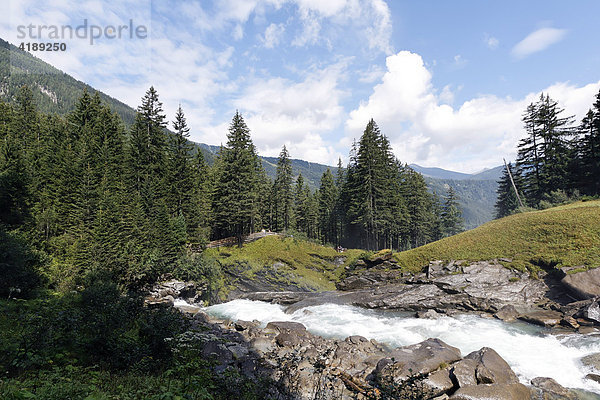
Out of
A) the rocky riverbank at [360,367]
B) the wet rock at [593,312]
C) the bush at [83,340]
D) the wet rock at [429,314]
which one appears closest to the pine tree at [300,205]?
the wet rock at [429,314]

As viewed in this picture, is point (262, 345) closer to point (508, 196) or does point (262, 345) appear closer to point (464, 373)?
point (464, 373)

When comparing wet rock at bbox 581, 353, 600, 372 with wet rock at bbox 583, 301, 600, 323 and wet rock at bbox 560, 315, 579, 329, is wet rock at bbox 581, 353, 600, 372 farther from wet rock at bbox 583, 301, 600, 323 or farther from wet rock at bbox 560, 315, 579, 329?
wet rock at bbox 583, 301, 600, 323

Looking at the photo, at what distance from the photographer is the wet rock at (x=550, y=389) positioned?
1082 centimetres

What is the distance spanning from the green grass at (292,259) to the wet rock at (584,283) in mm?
21006

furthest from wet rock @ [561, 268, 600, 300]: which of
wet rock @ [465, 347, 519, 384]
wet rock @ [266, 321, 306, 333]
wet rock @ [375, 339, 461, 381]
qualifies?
wet rock @ [266, 321, 306, 333]

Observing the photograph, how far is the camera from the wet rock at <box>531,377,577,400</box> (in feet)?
35.5

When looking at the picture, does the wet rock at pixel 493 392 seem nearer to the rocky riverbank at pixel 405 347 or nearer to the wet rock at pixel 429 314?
the rocky riverbank at pixel 405 347

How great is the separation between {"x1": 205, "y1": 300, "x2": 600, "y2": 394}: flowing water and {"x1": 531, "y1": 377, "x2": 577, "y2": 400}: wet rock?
465 mm

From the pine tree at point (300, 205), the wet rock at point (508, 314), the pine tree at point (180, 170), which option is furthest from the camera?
the pine tree at point (300, 205)

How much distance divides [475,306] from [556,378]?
37.7 feet

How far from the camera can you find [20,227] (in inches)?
860

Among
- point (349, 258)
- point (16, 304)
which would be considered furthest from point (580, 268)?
point (16, 304)

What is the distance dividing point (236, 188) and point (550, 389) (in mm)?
38084

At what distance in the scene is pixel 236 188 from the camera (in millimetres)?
41500
